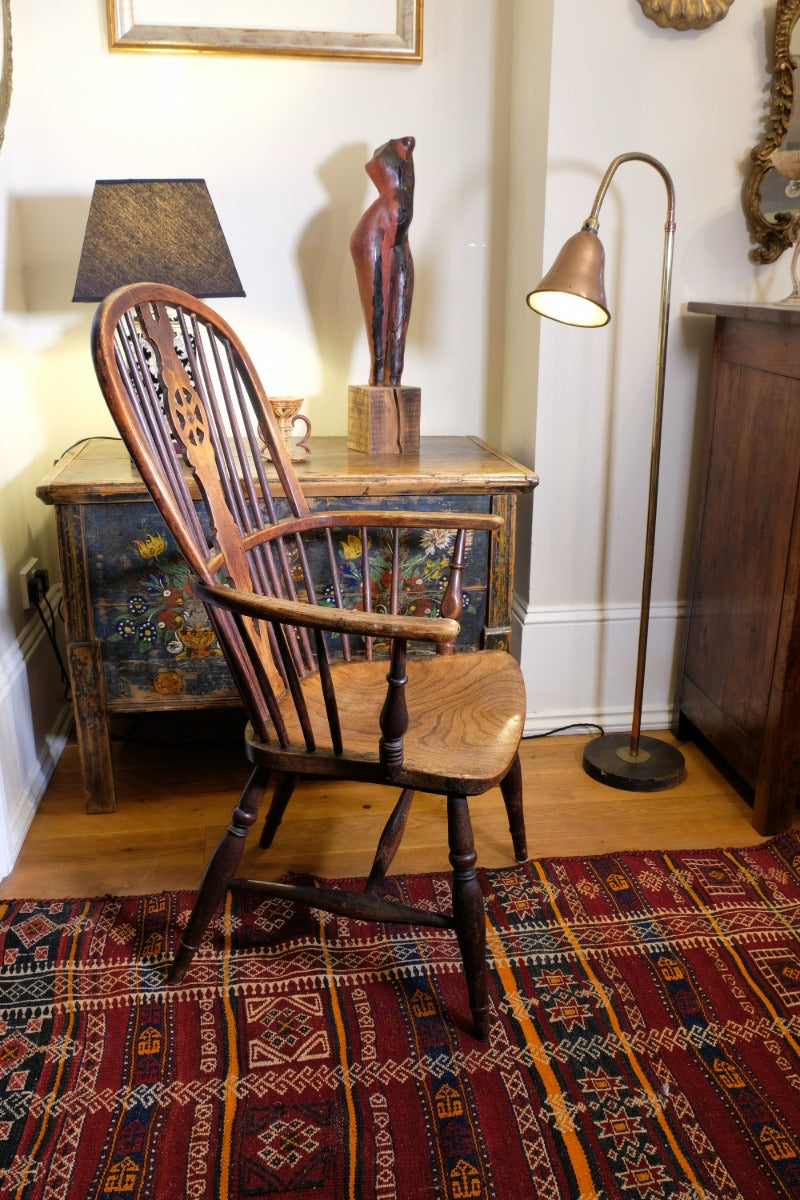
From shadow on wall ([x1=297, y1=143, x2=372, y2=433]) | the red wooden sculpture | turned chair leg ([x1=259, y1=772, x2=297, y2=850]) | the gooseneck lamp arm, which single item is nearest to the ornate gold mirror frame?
the gooseneck lamp arm

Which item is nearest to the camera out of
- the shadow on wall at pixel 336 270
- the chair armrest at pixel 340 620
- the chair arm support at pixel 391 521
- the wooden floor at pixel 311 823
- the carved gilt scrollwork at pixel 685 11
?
the chair armrest at pixel 340 620

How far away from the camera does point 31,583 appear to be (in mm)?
2363

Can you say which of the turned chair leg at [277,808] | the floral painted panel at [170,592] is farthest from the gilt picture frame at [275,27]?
the turned chair leg at [277,808]

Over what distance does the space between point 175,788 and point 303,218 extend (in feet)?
4.73

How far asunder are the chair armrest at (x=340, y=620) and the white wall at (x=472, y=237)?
964mm

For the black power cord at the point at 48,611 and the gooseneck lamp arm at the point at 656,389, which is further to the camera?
the black power cord at the point at 48,611

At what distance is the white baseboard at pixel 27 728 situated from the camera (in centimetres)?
204

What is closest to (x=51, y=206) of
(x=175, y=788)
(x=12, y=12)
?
(x=12, y=12)

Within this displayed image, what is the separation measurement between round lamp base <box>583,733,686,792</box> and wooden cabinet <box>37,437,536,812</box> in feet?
1.35

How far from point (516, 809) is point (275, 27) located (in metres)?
1.89

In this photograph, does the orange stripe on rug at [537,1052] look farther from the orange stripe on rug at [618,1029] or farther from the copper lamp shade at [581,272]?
the copper lamp shade at [581,272]

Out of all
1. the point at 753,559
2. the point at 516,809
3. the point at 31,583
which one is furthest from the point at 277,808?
the point at 753,559

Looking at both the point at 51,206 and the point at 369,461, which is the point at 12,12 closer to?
the point at 51,206

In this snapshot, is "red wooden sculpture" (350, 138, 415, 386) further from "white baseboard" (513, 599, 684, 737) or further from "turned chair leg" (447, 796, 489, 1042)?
"turned chair leg" (447, 796, 489, 1042)
